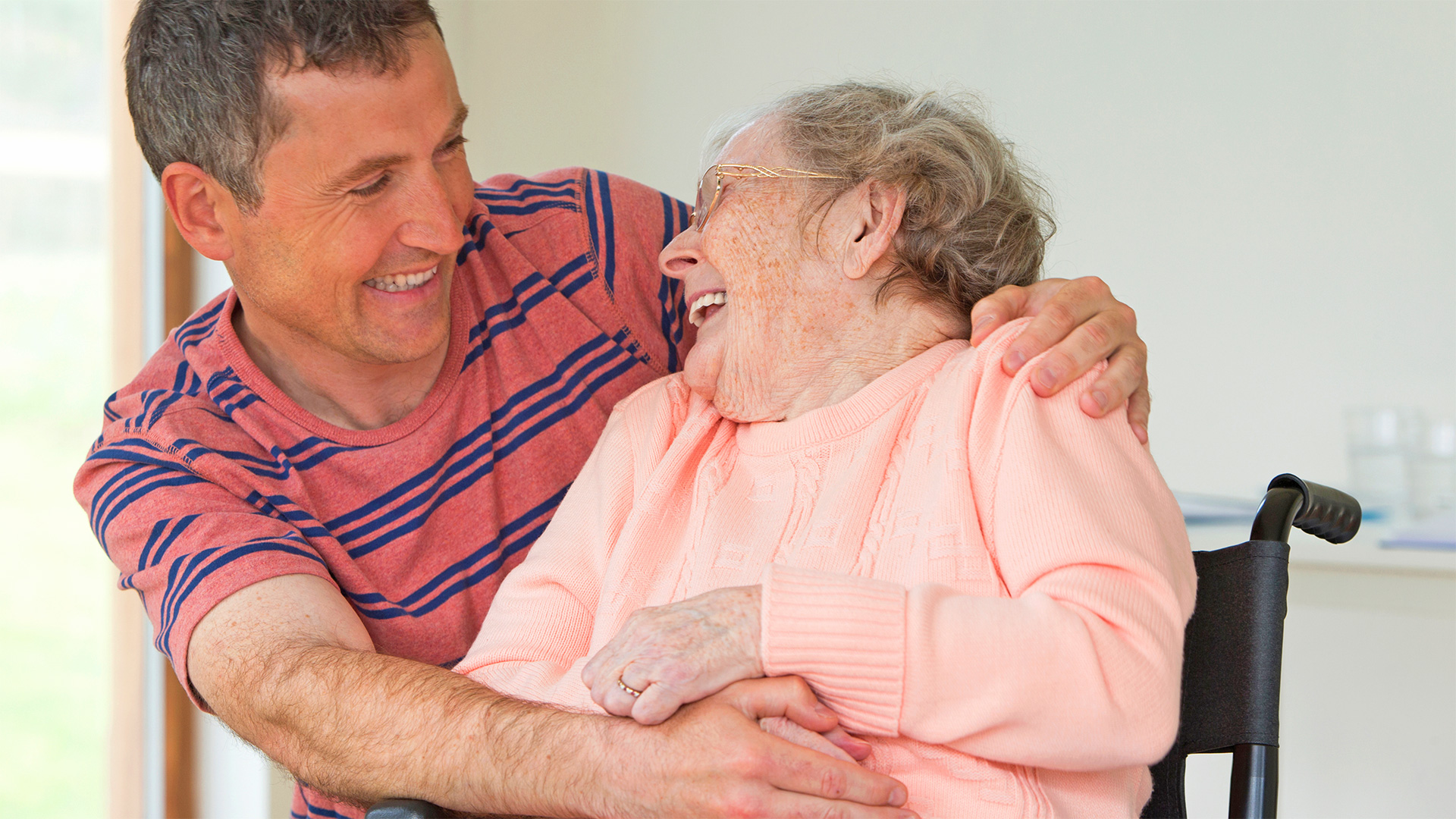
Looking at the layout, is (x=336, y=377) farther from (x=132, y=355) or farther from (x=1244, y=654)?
(x=132, y=355)

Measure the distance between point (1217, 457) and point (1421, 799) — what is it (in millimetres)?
983

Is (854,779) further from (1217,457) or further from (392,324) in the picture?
(1217,457)

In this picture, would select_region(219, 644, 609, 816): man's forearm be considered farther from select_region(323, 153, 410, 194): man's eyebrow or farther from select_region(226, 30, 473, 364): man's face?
select_region(323, 153, 410, 194): man's eyebrow

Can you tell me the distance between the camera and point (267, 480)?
1.56 m

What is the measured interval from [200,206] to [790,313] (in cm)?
87

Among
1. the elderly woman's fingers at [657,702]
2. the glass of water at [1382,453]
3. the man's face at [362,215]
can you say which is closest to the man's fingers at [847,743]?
the elderly woman's fingers at [657,702]

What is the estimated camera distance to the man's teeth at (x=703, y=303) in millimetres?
1545

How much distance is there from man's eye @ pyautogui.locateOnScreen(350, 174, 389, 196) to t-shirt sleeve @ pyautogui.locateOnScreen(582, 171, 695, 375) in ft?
1.33

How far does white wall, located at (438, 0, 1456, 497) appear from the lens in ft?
9.25

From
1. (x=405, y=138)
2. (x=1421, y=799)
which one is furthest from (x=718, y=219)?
(x=1421, y=799)

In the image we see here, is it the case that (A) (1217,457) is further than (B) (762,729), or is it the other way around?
(A) (1217,457)

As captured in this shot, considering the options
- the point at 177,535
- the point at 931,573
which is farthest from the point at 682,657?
the point at 177,535

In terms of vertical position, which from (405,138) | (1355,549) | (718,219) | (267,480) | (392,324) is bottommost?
(1355,549)

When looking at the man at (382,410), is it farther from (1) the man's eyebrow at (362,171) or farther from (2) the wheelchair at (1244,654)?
(2) the wheelchair at (1244,654)
